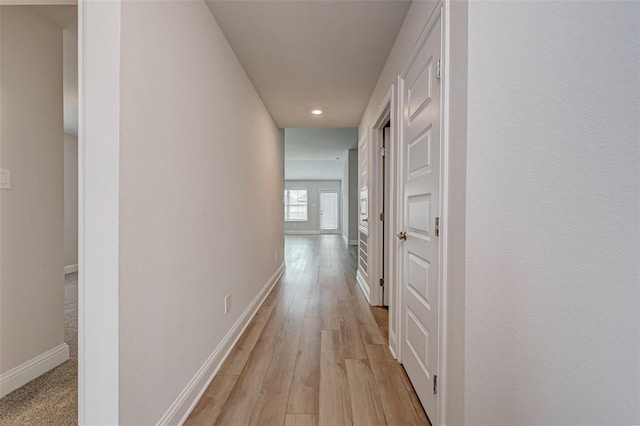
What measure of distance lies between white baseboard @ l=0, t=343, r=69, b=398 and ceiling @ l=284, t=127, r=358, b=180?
456cm

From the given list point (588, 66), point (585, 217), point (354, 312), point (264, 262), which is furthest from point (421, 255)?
point (264, 262)

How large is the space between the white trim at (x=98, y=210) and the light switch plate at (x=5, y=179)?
1206 mm

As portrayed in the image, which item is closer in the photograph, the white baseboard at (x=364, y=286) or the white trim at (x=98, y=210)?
the white trim at (x=98, y=210)

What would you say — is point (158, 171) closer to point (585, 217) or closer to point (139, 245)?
point (139, 245)

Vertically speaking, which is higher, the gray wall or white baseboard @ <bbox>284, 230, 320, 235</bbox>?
the gray wall

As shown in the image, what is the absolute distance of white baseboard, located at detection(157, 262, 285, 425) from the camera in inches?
54.4

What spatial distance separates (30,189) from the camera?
1819 mm

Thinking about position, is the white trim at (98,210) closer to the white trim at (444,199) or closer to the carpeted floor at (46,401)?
the carpeted floor at (46,401)

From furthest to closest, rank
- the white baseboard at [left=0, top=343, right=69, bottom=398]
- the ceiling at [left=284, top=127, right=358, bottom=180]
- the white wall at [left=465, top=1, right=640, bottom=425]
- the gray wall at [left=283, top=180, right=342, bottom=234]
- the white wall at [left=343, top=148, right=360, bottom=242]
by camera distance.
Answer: the gray wall at [left=283, top=180, right=342, bottom=234] < the white wall at [left=343, top=148, right=360, bottom=242] < the ceiling at [left=284, top=127, right=358, bottom=180] < the white baseboard at [left=0, top=343, right=69, bottom=398] < the white wall at [left=465, top=1, right=640, bottom=425]

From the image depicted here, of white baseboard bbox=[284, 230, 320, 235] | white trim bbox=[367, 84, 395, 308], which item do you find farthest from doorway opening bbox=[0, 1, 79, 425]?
white baseboard bbox=[284, 230, 320, 235]

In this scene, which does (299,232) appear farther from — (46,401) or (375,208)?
(46,401)

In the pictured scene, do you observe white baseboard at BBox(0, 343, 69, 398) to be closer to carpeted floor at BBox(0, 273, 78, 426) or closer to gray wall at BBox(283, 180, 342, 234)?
carpeted floor at BBox(0, 273, 78, 426)

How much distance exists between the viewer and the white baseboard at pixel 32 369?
1667 millimetres

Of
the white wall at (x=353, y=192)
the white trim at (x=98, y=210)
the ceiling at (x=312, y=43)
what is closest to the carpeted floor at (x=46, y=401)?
the white trim at (x=98, y=210)
